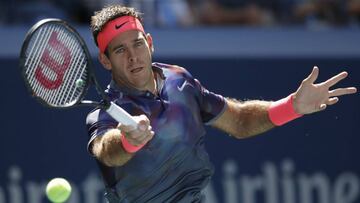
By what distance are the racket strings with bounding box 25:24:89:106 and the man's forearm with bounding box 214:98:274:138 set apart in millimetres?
991

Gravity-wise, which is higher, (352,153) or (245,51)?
(245,51)

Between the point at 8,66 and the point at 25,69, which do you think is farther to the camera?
the point at 8,66

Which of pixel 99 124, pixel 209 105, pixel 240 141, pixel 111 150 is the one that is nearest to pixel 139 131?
pixel 111 150

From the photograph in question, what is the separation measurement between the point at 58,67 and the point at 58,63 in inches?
0.9

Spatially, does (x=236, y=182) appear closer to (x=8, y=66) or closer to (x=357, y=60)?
(x=357, y=60)

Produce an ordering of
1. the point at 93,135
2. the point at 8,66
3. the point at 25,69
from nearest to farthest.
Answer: the point at 25,69
the point at 93,135
the point at 8,66

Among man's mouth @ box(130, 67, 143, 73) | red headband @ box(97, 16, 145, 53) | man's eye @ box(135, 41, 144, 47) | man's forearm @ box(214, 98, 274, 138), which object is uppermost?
red headband @ box(97, 16, 145, 53)

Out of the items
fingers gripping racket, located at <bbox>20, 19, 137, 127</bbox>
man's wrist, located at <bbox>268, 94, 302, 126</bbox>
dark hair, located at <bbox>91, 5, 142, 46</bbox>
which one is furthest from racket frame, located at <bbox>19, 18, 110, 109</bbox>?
man's wrist, located at <bbox>268, 94, 302, 126</bbox>

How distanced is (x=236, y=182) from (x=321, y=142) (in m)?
1.00

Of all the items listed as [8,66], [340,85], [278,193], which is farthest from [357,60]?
[8,66]

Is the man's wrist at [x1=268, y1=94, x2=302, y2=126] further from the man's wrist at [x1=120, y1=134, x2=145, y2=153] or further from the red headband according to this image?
the man's wrist at [x1=120, y1=134, x2=145, y2=153]

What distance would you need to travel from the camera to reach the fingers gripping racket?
4.59 m

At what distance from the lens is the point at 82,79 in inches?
188

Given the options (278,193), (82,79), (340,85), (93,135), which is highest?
(82,79)
